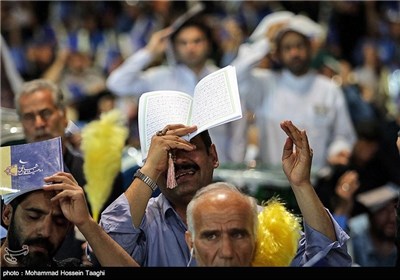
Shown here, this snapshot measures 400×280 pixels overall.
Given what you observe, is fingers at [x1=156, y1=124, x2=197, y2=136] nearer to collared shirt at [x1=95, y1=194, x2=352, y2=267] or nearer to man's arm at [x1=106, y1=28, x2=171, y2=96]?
collared shirt at [x1=95, y1=194, x2=352, y2=267]

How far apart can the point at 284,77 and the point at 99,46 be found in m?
4.72

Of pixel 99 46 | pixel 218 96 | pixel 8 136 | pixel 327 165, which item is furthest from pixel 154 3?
pixel 218 96

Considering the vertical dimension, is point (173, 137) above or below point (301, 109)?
above

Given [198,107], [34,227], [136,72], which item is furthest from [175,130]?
[136,72]

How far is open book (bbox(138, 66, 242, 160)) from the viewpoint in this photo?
4539mm

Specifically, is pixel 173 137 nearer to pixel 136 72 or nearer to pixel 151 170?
pixel 151 170

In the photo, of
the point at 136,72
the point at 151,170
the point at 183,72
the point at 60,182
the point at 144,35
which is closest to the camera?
the point at 60,182

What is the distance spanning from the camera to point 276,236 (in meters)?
4.46

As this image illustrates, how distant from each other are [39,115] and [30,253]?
164 cm

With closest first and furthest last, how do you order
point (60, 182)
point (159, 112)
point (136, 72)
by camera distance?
point (60, 182) → point (159, 112) → point (136, 72)

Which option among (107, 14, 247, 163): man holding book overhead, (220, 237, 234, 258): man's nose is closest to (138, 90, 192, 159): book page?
(220, 237, 234, 258): man's nose

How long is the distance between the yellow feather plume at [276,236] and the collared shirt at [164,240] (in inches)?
2.3

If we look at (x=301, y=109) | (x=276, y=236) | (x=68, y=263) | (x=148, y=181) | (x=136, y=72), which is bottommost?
(x=68, y=263)

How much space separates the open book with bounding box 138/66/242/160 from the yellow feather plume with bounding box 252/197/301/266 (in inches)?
16.6
